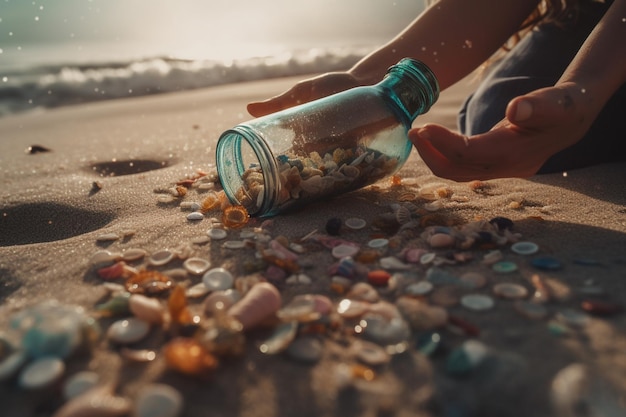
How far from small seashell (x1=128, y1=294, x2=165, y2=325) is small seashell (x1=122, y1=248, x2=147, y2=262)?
37 centimetres

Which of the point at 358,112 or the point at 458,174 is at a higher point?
the point at 358,112

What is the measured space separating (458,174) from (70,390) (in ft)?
3.74

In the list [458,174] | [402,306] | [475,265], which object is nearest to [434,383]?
[402,306]

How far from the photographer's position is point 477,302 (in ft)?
3.82

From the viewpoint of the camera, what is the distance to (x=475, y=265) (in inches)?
53.9

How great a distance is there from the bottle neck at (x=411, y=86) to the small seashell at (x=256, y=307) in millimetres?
871

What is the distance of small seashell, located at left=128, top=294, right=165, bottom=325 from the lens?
3.72ft

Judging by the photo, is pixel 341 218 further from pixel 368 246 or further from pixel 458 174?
pixel 458 174

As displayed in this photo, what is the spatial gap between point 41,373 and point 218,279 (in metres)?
0.46

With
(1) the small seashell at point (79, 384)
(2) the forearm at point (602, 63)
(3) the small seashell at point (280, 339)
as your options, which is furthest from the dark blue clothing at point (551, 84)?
(1) the small seashell at point (79, 384)

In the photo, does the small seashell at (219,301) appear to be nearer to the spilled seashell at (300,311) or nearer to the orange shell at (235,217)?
the spilled seashell at (300,311)

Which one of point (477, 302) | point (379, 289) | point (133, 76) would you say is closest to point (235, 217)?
point (379, 289)

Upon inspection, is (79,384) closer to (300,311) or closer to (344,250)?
(300,311)

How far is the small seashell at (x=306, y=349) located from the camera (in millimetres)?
1017
